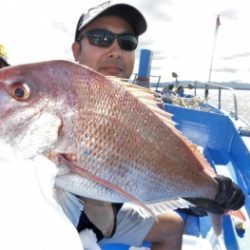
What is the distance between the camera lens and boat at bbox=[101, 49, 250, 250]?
2.62 metres

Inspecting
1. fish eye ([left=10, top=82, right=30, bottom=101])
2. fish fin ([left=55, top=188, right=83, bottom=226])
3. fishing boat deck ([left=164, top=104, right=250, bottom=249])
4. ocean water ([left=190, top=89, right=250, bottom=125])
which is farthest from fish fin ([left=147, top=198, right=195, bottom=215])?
ocean water ([left=190, top=89, right=250, bottom=125])

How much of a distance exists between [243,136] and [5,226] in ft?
12.5

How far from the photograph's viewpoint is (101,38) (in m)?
2.39

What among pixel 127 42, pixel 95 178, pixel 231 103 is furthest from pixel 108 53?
pixel 231 103

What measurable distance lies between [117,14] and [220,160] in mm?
2814

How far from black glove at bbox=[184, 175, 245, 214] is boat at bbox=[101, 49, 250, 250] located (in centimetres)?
23

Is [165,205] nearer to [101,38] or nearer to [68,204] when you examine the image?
[68,204]

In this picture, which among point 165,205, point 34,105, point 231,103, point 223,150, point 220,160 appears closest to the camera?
point 34,105

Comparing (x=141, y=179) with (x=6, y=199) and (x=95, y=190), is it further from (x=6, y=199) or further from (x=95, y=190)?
(x=6, y=199)

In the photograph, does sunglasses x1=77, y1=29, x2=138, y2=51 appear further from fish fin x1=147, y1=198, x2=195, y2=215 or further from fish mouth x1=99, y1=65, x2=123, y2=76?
fish fin x1=147, y1=198, x2=195, y2=215

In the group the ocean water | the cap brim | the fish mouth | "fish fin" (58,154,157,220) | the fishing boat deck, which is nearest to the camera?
"fish fin" (58,154,157,220)

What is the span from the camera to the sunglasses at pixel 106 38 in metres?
2.38

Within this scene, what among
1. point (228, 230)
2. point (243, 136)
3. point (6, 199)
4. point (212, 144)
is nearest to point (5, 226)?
point (6, 199)

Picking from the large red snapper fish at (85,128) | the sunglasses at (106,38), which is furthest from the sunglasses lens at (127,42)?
the large red snapper fish at (85,128)
